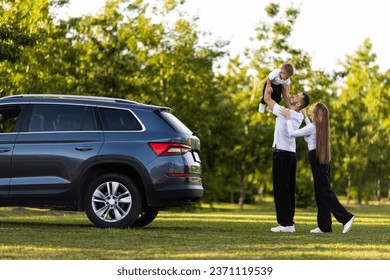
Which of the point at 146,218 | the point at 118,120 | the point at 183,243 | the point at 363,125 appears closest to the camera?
the point at 183,243

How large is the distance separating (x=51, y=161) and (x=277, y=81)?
339cm

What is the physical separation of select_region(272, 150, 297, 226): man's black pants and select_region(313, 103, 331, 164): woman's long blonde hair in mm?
457

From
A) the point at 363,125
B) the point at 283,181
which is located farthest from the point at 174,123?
the point at 363,125

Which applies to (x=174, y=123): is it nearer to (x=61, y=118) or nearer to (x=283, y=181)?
(x=61, y=118)

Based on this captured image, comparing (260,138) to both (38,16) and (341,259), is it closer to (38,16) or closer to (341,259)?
(38,16)

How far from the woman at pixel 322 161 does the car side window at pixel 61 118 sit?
2.76 meters

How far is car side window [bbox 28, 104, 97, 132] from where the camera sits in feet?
48.6

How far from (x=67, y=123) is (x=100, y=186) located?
1.04 meters

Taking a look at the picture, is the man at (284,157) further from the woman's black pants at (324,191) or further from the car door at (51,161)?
the car door at (51,161)

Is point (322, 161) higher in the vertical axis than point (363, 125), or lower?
lower

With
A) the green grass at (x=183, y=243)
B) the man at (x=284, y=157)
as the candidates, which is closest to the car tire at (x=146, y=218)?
the green grass at (x=183, y=243)

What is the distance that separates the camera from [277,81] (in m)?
15.1

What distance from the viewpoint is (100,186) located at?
14547mm
